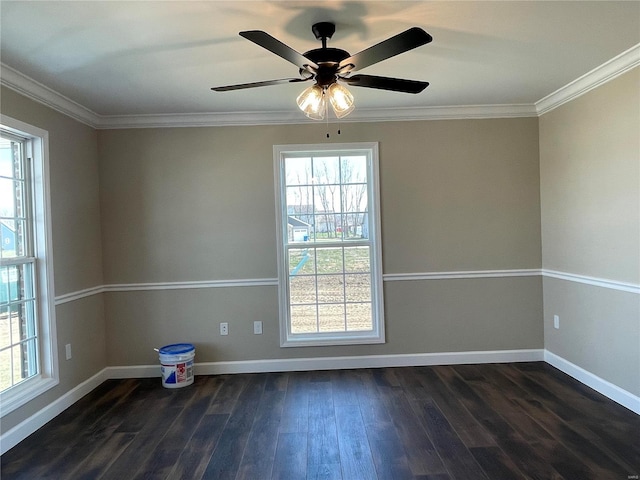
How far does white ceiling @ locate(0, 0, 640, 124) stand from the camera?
202 cm

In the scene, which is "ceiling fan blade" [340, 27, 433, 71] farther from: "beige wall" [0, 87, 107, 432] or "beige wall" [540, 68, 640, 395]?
"beige wall" [0, 87, 107, 432]

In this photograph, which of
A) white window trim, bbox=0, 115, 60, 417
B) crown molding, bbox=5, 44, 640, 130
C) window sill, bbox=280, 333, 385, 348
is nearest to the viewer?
white window trim, bbox=0, 115, 60, 417

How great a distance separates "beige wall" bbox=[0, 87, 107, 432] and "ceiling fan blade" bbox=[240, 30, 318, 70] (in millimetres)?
1972

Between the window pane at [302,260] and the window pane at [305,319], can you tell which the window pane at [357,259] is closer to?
the window pane at [302,260]

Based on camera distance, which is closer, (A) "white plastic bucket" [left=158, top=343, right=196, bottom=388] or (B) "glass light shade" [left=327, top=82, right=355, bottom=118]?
(B) "glass light shade" [left=327, top=82, right=355, bottom=118]

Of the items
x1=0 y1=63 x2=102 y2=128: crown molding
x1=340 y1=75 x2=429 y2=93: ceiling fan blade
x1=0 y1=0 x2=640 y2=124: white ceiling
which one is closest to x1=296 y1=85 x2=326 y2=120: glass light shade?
x1=340 y1=75 x2=429 y2=93: ceiling fan blade

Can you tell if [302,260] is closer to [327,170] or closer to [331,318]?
[331,318]

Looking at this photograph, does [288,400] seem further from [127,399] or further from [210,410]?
[127,399]

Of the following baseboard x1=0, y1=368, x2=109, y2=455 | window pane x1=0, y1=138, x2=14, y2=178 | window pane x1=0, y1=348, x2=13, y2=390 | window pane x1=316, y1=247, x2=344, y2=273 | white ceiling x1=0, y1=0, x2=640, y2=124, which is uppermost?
white ceiling x1=0, y1=0, x2=640, y2=124

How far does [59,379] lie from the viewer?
121 inches

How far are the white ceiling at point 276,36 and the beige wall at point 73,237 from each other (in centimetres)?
29

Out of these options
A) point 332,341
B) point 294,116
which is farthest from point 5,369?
point 294,116

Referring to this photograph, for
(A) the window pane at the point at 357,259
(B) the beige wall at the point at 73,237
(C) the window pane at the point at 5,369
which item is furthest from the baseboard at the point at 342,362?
(C) the window pane at the point at 5,369

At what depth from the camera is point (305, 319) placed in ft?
12.8
